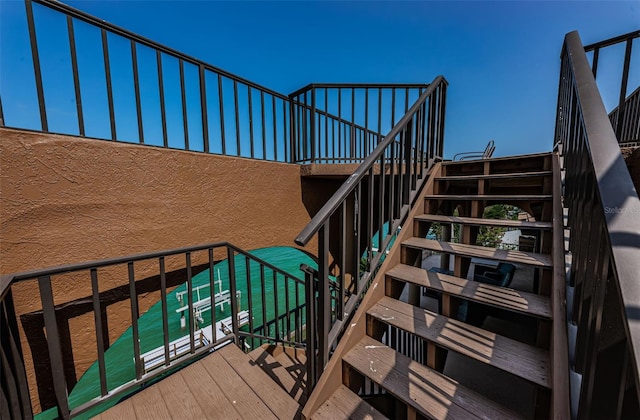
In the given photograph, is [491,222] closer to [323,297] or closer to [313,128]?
[323,297]

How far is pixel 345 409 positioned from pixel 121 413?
4.66 feet

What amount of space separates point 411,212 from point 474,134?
36.3ft

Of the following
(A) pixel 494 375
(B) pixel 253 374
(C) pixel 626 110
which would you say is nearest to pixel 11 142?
(B) pixel 253 374

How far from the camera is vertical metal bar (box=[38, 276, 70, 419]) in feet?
4.52

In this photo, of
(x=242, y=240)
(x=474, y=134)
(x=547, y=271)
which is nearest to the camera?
(x=547, y=271)

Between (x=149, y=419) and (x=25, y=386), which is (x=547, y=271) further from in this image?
(x=25, y=386)

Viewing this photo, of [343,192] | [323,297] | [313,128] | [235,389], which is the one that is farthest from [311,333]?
[313,128]

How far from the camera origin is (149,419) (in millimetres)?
1540

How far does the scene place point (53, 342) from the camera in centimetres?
140

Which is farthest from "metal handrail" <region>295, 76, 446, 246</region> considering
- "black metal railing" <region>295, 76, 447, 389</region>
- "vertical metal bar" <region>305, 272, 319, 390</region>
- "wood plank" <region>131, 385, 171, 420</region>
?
"wood plank" <region>131, 385, 171, 420</region>

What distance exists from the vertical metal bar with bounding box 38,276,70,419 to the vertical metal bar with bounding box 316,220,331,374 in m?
1.47

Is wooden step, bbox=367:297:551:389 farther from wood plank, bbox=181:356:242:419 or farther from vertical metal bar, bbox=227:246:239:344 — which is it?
vertical metal bar, bbox=227:246:239:344

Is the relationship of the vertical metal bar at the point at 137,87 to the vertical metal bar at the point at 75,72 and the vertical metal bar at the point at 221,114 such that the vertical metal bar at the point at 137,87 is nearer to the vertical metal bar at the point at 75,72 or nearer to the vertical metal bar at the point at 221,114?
the vertical metal bar at the point at 75,72

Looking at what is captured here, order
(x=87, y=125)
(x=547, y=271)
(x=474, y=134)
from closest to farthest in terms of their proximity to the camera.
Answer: (x=547, y=271) → (x=87, y=125) → (x=474, y=134)
